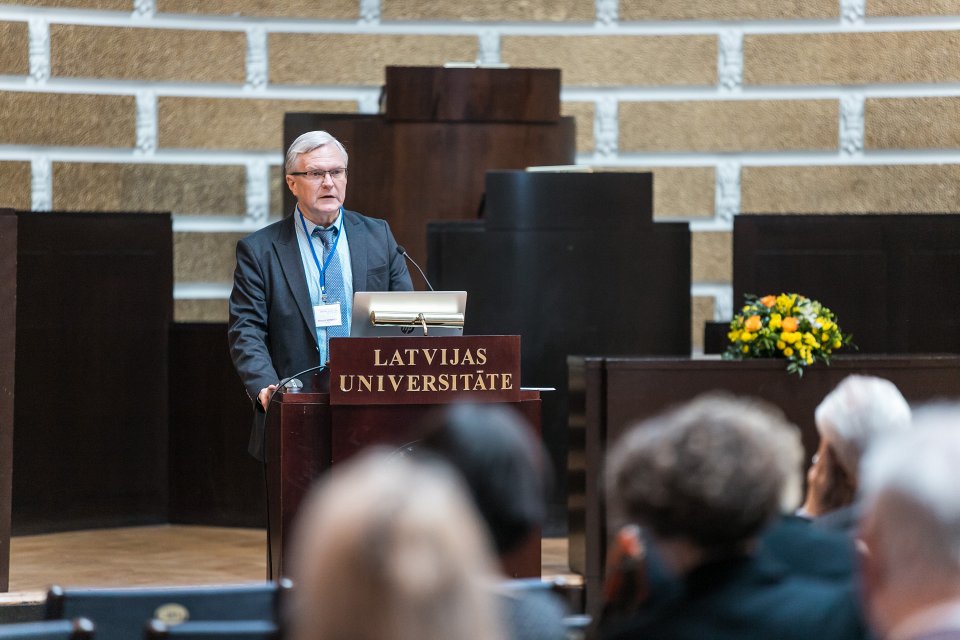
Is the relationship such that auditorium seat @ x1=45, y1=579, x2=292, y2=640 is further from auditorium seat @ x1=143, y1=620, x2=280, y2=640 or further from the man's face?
the man's face

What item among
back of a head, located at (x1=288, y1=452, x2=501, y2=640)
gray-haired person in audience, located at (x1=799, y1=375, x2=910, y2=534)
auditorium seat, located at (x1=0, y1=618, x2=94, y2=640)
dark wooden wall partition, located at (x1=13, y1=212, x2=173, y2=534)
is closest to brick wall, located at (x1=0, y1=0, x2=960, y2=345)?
dark wooden wall partition, located at (x1=13, y1=212, x2=173, y2=534)

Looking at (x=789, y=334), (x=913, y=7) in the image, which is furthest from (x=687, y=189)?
(x=789, y=334)

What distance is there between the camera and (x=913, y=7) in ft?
25.4

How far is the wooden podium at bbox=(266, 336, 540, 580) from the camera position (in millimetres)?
4203

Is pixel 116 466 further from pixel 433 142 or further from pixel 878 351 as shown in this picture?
pixel 878 351

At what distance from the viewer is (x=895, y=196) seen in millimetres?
7820

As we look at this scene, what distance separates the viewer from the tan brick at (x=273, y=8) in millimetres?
7504

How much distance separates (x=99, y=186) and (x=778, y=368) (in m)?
3.87

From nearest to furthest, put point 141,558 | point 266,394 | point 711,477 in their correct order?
point 711,477
point 266,394
point 141,558

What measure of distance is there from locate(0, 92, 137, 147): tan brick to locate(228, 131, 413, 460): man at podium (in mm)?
2973

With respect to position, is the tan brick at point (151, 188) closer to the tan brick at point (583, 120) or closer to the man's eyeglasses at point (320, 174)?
the tan brick at point (583, 120)

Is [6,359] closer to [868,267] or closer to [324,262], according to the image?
[324,262]

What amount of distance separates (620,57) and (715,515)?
6186 millimetres

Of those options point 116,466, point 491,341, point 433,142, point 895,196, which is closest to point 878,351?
point 895,196
